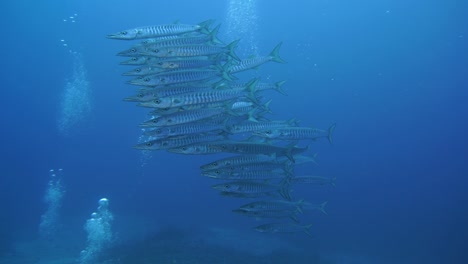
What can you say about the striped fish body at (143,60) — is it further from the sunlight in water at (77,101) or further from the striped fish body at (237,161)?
the sunlight in water at (77,101)

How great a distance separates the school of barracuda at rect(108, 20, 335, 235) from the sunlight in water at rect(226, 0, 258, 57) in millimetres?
23951

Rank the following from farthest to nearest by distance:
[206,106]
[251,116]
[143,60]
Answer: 1. [251,116]
2. [143,60]
3. [206,106]

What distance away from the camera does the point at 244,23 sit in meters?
31.5

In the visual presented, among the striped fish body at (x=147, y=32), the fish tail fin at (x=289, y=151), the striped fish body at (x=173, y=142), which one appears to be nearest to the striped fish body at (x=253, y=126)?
the fish tail fin at (x=289, y=151)

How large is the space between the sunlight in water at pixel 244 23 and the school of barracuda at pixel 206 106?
24.0 meters

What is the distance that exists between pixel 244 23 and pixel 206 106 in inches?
1040

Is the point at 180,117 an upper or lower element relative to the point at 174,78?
lower

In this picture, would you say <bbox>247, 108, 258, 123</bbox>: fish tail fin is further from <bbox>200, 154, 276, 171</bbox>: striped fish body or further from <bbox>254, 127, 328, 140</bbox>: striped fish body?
<bbox>200, 154, 276, 171</bbox>: striped fish body

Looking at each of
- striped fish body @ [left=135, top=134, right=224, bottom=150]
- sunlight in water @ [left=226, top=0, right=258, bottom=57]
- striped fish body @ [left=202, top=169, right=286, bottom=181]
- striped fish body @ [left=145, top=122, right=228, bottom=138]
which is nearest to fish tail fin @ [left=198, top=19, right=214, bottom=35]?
striped fish body @ [left=145, top=122, right=228, bottom=138]

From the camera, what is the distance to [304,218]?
24094 mm

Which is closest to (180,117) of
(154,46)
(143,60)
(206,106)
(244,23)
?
(206,106)

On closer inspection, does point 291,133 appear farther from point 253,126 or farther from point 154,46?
point 154,46

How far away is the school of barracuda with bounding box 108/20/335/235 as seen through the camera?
6.39 meters

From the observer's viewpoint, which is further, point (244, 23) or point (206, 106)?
point (244, 23)
